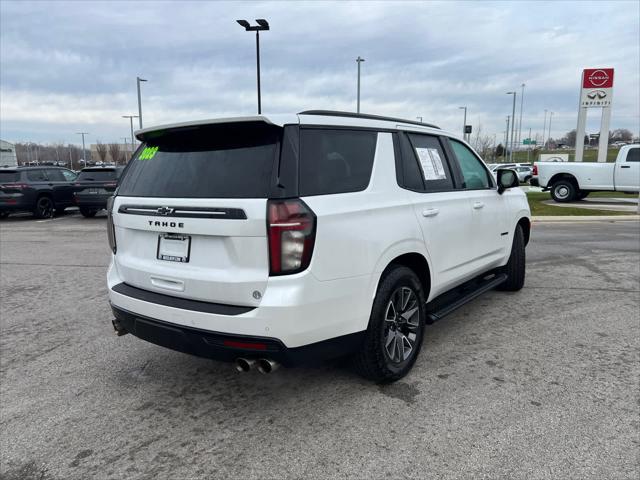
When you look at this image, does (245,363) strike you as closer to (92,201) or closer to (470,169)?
(470,169)

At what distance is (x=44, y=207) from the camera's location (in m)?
15.9

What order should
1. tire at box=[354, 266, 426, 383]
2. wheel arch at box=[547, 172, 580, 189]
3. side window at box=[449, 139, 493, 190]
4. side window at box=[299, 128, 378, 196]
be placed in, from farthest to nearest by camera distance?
wheel arch at box=[547, 172, 580, 189], side window at box=[449, 139, 493, 190], tire at box=[354, 266, 426, 383], side window at box=[299, 128, 378, 196]

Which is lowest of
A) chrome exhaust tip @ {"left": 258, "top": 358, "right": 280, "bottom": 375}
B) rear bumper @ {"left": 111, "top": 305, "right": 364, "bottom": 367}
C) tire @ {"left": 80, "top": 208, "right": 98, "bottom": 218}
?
tire @ {"left": 80, "top": 208, "right": 98, "bottom": 218}

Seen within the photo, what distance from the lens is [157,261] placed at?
3.10 metres

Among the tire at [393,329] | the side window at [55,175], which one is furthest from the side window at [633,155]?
the side window at [55,175]

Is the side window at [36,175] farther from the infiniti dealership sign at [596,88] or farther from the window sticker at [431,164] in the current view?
the infiniti dealership sign at [596,88]

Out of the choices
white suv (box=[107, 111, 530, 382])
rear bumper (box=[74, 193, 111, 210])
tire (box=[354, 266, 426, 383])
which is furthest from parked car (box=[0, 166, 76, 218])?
tire (box=[354, 266, 426, 383])

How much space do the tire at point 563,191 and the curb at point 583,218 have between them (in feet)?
15.2

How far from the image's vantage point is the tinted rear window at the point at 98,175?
49.7 ft

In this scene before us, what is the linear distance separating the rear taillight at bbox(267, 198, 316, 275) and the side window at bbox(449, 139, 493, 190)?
2.37 metres

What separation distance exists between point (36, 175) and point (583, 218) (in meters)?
16.7

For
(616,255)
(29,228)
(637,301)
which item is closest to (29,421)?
(637,301)

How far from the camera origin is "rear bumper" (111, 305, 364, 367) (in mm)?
2711

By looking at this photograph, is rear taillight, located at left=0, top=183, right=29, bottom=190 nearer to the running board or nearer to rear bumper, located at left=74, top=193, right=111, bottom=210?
rear bumper, located at left=74, top=193, right=111, bottom=210
